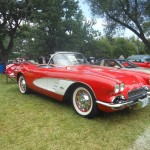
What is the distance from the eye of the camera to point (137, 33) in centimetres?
1717

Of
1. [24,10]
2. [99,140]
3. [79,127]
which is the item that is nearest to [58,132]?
[79,127]

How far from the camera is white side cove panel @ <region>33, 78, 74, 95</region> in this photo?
502cm

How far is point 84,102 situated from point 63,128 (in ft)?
2.53

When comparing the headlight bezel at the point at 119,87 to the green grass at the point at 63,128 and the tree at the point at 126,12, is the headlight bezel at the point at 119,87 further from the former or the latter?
the tree at the point at 126,12

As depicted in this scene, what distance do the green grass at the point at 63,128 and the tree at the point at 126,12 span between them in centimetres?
1238

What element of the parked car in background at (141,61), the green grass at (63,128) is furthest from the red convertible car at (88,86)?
the parked car in background at (141,61)

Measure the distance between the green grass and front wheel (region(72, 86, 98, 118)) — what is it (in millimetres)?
135

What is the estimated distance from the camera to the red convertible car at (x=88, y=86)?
4.23m

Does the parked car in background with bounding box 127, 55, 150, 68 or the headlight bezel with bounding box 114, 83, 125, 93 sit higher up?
the parked car in background with bounding box 127, 55, 150, 68

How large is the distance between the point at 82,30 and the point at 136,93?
3312cm

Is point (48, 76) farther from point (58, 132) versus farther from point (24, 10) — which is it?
point (24, 10)

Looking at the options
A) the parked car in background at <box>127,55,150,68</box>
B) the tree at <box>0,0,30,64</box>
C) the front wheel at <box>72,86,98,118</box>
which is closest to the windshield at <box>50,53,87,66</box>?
the front wheel at <box>72,86,98,118</box>

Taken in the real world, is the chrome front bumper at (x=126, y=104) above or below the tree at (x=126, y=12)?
below

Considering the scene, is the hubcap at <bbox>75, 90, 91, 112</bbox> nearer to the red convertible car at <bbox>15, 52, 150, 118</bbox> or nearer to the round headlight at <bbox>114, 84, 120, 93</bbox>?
the red convertible car at <bbox>15, 52, 150, 118</bbox>
